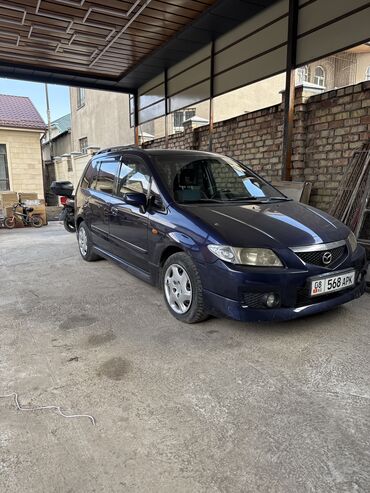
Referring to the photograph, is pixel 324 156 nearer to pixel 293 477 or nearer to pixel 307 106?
pixel 307 106

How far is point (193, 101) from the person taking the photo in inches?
339

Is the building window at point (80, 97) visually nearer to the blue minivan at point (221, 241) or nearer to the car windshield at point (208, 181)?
the blue minivan at point (221, 241)

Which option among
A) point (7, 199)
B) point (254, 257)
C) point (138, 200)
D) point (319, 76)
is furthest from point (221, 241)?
point (319, 76)

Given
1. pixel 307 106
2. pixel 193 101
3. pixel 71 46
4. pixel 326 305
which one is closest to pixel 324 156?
pixel 307 106

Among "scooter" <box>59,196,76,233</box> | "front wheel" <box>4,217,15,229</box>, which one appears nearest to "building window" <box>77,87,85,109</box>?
"front wheel" <box>4,217,15,229</box>

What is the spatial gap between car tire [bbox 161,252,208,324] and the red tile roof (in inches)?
485

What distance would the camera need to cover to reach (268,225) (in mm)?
3119

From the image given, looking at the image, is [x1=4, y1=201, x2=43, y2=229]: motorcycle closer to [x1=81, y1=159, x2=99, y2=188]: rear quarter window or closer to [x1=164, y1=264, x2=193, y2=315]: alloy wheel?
[x1=81, y1=159, x2=99, y2=188]: rear quarter window

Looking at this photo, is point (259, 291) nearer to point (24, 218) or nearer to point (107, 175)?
point (107, 175)

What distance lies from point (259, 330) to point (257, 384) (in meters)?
0.80

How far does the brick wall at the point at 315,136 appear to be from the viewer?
5168 mm

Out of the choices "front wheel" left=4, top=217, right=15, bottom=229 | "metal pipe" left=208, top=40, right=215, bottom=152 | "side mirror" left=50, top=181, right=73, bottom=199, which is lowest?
"front wheel" left=4, top=217, right=15, bottom=229

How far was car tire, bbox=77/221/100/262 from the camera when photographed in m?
5.47

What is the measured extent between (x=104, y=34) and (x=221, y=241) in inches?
244
